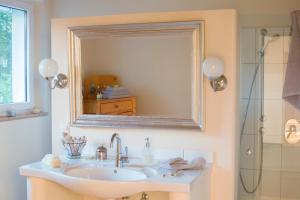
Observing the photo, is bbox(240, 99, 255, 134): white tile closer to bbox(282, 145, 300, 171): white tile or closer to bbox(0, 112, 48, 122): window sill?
bbox(282, 145, 300, 171): white tile

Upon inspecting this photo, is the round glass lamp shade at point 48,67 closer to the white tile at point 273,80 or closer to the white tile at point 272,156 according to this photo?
Answer: the white tile at point 273,80

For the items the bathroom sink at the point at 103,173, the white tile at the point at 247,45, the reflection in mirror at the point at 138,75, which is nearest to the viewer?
the bathroom sink at the point at 103,173

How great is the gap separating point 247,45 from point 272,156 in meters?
0.82

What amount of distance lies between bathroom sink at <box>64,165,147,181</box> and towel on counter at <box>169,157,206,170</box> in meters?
0.21

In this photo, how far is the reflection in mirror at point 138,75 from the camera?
265 centimetres

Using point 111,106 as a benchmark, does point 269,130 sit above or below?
below

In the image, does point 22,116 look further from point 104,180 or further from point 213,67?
point 213,67

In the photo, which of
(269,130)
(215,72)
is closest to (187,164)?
(215,72)

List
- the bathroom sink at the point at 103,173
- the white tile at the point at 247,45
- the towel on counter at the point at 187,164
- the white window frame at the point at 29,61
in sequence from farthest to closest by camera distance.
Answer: the white window frame at the point at 29,61 → the white tile at the point at 247,45 → the bathroom sink at the point at 103,173 → the towel on counter at the point at 187,164

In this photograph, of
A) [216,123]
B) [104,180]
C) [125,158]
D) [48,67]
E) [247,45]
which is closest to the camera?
[104,180]

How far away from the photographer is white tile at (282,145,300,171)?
9.66ft

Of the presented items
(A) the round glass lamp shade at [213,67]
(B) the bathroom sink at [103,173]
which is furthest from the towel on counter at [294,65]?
(B) the bathroom sink at [103,173]

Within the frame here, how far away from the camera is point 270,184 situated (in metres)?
2.99

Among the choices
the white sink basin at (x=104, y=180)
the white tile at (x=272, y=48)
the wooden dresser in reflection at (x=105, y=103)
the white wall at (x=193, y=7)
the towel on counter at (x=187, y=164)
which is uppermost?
the white wall at (x=193, y=7)
